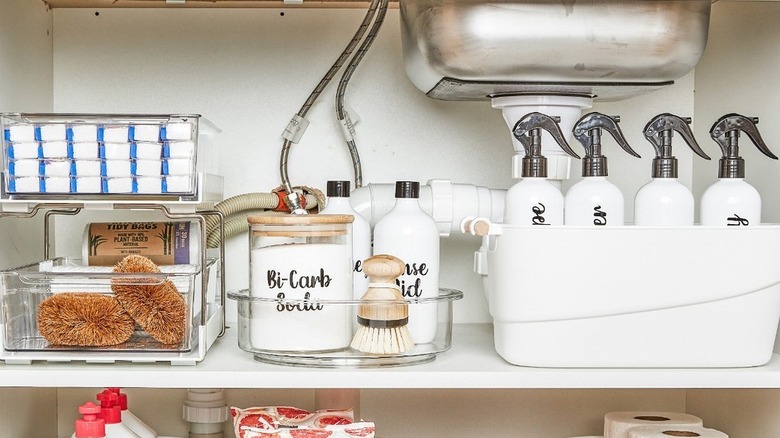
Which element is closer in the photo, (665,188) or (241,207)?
(665,188)

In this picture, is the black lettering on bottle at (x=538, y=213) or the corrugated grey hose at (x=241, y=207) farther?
the corrugated grey hose at (x=241, y=207)

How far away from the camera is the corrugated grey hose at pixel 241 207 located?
1314 millimetres

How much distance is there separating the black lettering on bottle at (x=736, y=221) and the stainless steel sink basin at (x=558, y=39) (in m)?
0.23

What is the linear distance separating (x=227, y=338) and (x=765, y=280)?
75 centimetres

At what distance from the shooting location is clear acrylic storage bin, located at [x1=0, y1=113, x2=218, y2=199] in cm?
102

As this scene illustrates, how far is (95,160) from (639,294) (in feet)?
2.30

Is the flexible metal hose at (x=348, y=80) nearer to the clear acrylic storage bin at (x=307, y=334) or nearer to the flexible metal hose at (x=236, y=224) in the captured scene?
the flexible metal hose at (x=236, y=224)

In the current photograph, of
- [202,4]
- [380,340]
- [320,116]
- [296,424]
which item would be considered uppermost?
[202,4]

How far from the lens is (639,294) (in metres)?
1.00

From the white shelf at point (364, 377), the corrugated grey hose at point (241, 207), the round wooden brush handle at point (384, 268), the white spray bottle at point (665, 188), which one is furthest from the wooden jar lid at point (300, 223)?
the white spray bottle at point (665, 188)

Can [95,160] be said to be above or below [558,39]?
below

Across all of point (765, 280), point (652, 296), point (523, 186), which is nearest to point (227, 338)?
point (523, 186)

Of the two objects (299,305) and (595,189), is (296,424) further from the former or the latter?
(595,189)

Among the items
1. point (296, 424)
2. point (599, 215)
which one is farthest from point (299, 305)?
point (599, 215)
